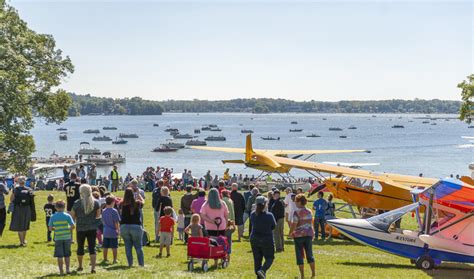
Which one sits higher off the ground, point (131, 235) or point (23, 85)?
point (23, 85)

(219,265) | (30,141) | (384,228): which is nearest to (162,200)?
(219,265)

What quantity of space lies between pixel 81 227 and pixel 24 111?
55.1 ft

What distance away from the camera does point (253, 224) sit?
10344mm

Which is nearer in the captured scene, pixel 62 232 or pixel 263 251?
pixel 263 251

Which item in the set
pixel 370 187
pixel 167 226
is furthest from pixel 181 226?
pixel 370 187

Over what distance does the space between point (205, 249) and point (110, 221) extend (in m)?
1.94

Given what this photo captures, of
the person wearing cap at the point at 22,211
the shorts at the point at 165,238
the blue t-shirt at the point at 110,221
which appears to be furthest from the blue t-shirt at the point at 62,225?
the person wearing cap at the point at 22,211

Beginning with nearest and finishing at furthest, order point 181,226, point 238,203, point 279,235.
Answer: point 279,235 < point 238,203 < point 181,226

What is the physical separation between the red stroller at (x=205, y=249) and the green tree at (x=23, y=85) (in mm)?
14186

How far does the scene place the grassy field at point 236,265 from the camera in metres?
11.1

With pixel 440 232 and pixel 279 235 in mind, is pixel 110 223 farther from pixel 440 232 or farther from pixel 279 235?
pixel 440 232

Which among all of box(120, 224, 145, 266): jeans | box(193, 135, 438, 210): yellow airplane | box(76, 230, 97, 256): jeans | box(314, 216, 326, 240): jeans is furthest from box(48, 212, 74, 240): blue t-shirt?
box(193, 135, 438, 210): yellow airplane

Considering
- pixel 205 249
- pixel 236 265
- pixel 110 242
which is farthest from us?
pixel 236 265

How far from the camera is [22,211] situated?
564 inches
